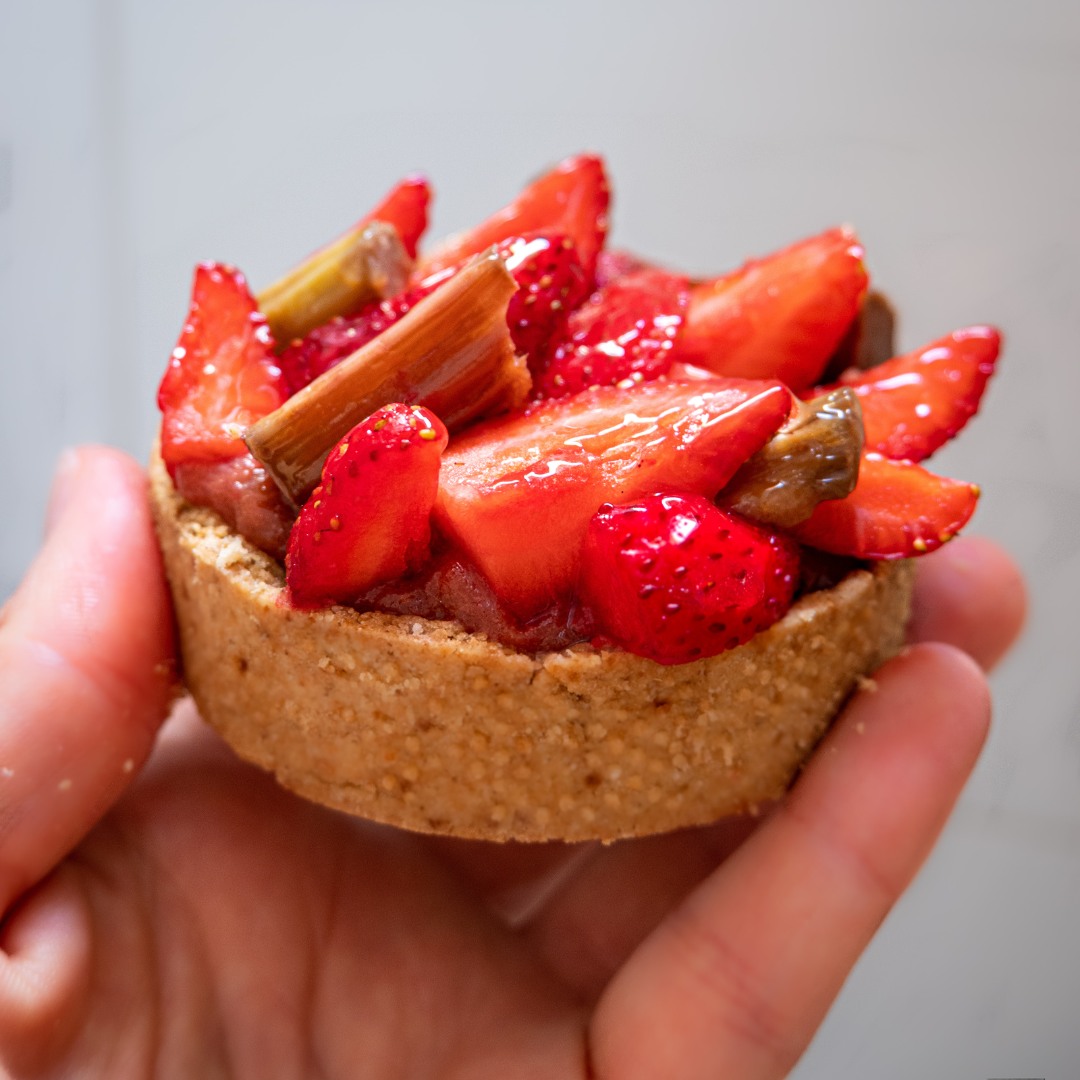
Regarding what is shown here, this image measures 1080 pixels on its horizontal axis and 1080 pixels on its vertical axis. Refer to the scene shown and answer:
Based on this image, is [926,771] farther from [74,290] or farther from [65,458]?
[74,290]

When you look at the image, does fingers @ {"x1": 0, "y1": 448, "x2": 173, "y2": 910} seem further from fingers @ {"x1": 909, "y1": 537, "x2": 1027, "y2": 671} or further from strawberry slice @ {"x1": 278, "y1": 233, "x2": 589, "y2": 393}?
fingers @ {"x1": 909, "y1": 537, "x2": 1027, "y2": 671}

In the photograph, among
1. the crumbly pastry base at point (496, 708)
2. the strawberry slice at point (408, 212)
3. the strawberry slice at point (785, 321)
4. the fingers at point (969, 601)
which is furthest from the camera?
the fingers at point (969, 601)

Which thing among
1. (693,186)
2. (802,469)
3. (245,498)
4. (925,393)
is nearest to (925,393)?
(925,393)

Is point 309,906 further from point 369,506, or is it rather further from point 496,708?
point 369,506

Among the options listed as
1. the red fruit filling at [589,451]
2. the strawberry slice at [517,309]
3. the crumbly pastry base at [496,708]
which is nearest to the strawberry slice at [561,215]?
the red fruit filling at [589,451]

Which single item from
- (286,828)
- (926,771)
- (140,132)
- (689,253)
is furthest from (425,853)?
(140,132)

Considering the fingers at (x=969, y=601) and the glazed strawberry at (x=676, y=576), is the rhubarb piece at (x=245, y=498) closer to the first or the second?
the glazed strawberry at (x=676, y=576)

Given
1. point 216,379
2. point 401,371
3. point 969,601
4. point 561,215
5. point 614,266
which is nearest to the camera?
point 401,371
